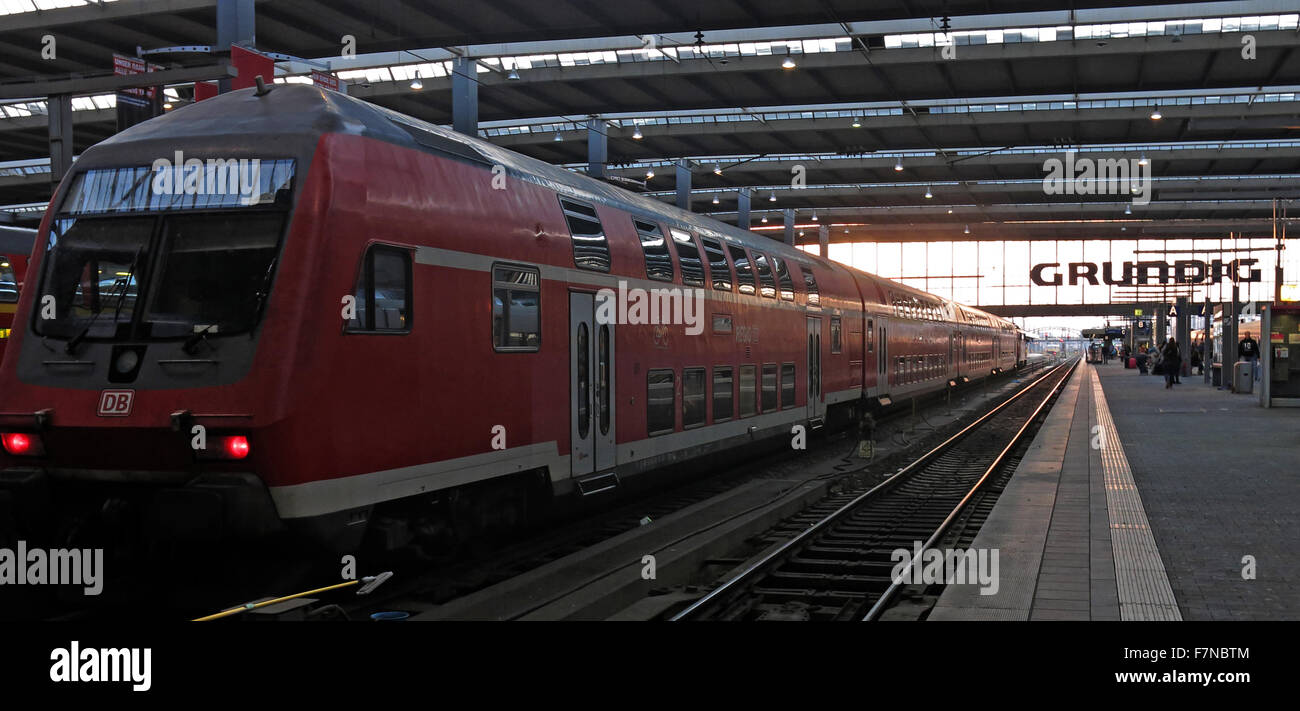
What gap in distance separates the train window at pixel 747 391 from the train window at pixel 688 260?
188 centimetres

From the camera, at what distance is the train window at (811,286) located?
59.8ft

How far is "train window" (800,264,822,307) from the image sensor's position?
18219 mm

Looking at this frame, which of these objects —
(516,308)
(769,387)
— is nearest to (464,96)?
(769,387)

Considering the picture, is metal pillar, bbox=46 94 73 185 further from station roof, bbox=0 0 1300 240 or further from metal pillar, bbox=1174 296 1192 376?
metal pillar, bbox=1174 296 1192 376

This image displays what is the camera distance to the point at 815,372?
18500 millimetres

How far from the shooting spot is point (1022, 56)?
2630 cm

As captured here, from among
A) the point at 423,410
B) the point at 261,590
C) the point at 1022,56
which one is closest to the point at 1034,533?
the point at 423,410

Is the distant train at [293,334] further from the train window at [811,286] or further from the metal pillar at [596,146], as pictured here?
the metal pillar at [596,146]

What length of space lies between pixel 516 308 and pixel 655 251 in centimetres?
344

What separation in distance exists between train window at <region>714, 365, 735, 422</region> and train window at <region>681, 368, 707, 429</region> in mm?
440

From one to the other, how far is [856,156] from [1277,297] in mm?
15884

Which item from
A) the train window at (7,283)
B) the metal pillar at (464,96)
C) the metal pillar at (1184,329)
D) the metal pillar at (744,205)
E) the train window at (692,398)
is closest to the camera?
the train window at (692,398)

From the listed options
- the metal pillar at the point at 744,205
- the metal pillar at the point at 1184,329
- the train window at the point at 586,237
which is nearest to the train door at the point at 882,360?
the train window at the point at 586,237
